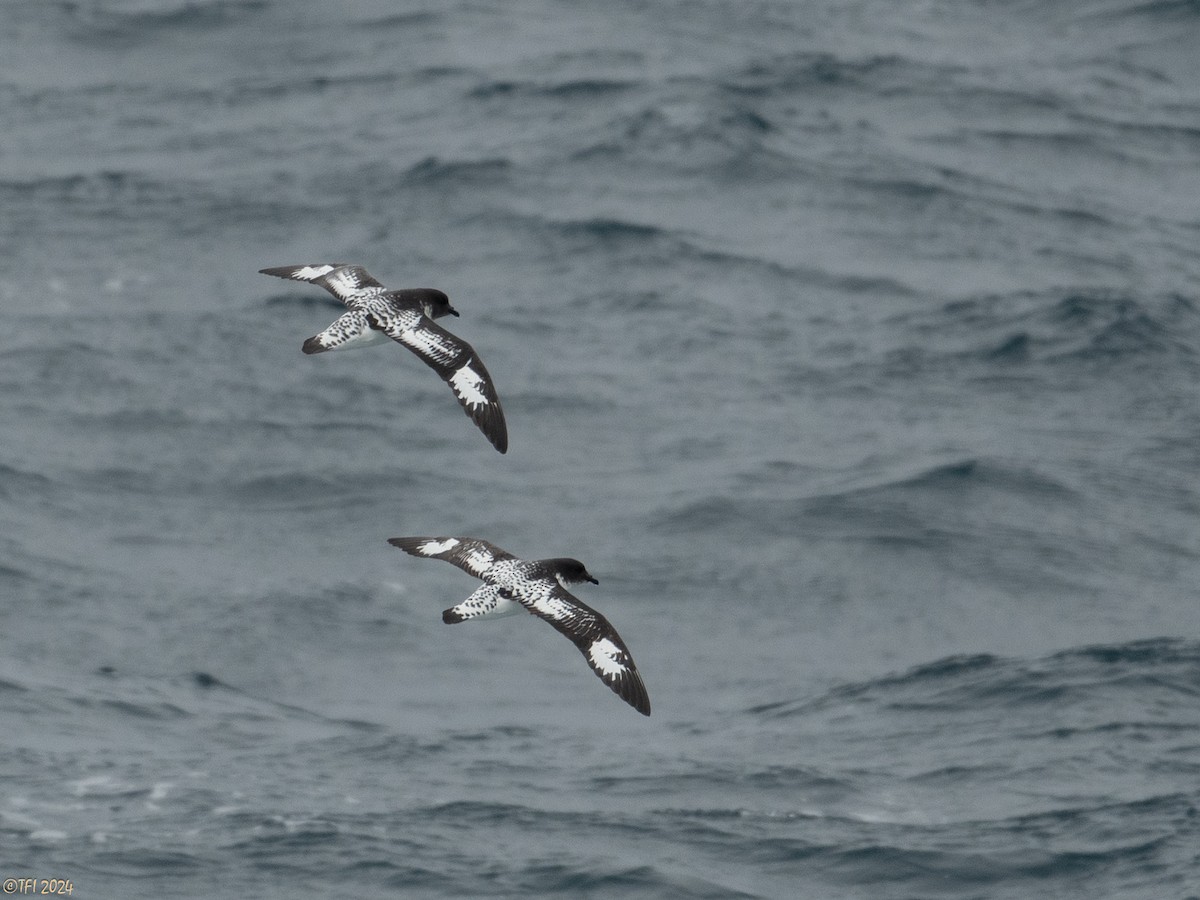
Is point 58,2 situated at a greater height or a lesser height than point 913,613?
greater

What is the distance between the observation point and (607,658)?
15.4 m

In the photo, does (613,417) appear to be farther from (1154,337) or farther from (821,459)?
(1154,337)

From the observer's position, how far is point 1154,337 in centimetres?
2764

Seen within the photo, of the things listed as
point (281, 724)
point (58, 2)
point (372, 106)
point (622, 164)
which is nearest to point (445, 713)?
point (281, 724)

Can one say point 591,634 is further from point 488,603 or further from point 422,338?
point 422,338

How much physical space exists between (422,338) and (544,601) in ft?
6.49

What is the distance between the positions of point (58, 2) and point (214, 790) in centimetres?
2037

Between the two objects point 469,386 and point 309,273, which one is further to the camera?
point 309,273

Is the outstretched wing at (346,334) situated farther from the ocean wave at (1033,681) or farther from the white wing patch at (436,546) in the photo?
the ocean wave at (1033,681)

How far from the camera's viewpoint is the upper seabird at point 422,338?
1547 cm

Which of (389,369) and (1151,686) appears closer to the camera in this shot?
(1151,686)

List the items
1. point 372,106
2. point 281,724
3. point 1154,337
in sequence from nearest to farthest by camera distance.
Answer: point 281,724 < point 1154,337 < point 372,106

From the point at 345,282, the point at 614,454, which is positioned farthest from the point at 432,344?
the point at 614,454

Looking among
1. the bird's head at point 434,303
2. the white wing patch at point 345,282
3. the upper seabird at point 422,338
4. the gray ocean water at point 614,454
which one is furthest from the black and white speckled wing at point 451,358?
the gray ocean water at point 614,454
